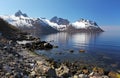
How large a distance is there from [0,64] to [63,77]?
20.8ft

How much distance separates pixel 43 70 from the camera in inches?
680

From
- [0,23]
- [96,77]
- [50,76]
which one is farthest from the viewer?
[0,23]

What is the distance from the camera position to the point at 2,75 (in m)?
15.0

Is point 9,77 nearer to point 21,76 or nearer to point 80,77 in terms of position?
point 21,76

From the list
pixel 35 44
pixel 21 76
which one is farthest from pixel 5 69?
pixel 35 44

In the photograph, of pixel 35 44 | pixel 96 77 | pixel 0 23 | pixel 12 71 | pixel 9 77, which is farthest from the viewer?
pixel 0 23

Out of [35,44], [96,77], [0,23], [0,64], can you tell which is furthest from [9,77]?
[0,23]

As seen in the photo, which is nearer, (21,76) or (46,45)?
(21,76)

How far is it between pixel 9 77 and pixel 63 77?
6.56 metres

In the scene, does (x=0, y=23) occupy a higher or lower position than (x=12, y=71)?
higher

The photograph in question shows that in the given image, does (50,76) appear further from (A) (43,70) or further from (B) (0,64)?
(B) (0,64)

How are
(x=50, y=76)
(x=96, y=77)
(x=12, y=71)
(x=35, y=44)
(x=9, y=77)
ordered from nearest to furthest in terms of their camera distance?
(x=9, y=77)
(x=12, y=71)
(x=50, y=76)
(x=96, y=77)
(x=35, y=44)

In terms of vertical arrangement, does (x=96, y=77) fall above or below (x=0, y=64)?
below

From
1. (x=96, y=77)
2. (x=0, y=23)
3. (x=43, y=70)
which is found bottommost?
(x=96, y=77)
